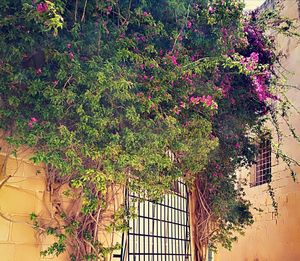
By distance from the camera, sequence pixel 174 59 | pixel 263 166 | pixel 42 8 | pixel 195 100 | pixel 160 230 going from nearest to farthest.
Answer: pixel 42 8
pixel 174 59
pixel 195 100
pixel 160 230
pixel 263 166

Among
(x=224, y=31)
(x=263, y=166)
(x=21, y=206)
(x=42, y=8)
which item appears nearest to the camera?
(x=42, y=8)

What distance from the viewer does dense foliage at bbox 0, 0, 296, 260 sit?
3.50 m

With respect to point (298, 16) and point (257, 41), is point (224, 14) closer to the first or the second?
point (257, 41)

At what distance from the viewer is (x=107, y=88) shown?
140 inches

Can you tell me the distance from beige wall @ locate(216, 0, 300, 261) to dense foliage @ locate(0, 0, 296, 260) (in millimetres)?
4417

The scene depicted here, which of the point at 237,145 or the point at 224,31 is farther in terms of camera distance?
the point at 237,145

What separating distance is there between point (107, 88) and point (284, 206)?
6990 mm

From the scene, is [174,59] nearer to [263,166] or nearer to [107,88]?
[107,88]

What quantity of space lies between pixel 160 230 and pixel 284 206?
3931 millimetres

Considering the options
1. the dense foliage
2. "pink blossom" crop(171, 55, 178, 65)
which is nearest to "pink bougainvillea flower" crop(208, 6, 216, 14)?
the dense foliage

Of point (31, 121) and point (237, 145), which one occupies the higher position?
point (237, 145)

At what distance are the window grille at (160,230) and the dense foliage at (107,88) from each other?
3.09ft

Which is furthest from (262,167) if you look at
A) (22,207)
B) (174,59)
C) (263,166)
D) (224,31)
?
(22,207)

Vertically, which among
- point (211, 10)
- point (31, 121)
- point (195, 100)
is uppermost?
point (211, 10)
